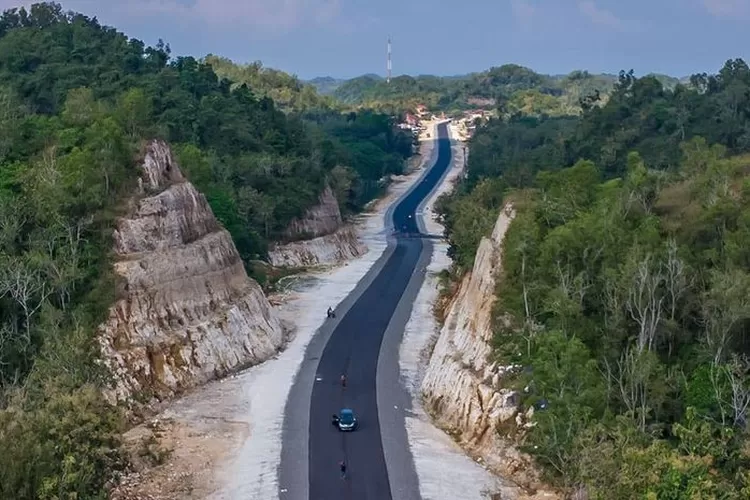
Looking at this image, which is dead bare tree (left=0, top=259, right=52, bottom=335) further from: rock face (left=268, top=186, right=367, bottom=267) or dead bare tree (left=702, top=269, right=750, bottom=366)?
rock face (left=268, top=186, right=367, bottom=267)

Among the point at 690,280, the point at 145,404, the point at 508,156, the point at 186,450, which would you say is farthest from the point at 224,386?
the point at 508,156

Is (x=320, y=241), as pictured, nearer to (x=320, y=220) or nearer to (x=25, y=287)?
(x=320, y=220)

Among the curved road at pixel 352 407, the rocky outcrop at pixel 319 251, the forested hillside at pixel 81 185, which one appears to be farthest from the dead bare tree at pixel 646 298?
the rocky outcrop at pixel 319 251

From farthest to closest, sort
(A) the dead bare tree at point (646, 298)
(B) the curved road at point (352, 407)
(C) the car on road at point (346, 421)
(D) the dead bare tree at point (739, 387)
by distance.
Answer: (C) the car on road at point (346, 421)
(B) the curved road at point (352, 407)
(A) the dead bare tree at point (646, 298)
(D) the dead bare tree at point (739, 387)

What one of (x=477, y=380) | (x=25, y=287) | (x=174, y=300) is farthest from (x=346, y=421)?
(x=25, y=287)

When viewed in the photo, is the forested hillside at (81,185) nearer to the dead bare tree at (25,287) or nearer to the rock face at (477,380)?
the dead bare tree at (25,287)

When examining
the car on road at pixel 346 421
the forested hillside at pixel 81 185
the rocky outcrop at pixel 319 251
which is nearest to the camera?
the forested hillside at pixel 81 185

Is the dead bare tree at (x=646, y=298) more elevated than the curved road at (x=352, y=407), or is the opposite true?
the dead bare tree at (x=646, y=298)

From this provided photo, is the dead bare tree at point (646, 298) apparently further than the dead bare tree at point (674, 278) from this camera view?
No
